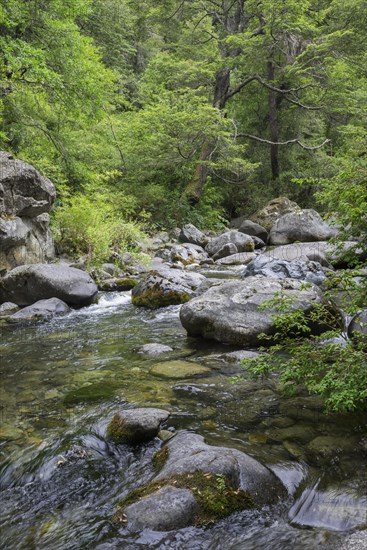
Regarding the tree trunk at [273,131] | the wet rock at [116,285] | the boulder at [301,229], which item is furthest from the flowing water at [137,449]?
the tree trunk at [273,131]

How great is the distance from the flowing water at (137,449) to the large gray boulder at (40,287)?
265 cm

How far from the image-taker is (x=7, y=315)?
26.7 feet

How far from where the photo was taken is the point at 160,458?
3.27 meters

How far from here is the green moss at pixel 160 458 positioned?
3.18m

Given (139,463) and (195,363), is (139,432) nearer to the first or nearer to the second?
(139,463)

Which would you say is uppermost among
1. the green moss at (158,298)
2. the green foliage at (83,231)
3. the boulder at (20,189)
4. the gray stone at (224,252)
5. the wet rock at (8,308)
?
the boulder at (20,189)

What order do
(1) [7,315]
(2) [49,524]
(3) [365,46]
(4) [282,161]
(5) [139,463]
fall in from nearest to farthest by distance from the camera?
(2) [49,524]
(5) [139,463]
(1) [7,315]
(3) [365,46]
(4) [282,161]

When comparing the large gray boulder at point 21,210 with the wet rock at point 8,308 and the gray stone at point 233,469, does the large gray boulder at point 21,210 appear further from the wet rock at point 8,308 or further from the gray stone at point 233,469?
the gray stone at point 233,469

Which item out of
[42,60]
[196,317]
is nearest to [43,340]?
[196,317]

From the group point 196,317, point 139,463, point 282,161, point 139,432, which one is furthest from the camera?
point 282,161

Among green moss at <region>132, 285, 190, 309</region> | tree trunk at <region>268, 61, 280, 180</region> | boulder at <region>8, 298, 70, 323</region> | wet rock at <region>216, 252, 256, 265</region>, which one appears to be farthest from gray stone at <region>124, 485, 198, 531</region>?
tree trunk at <region>268, 61, 280, 180</region>

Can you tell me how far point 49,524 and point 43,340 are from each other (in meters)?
4.24

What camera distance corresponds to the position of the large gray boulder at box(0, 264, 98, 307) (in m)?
8.61

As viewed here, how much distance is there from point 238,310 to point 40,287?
4.33 meters
